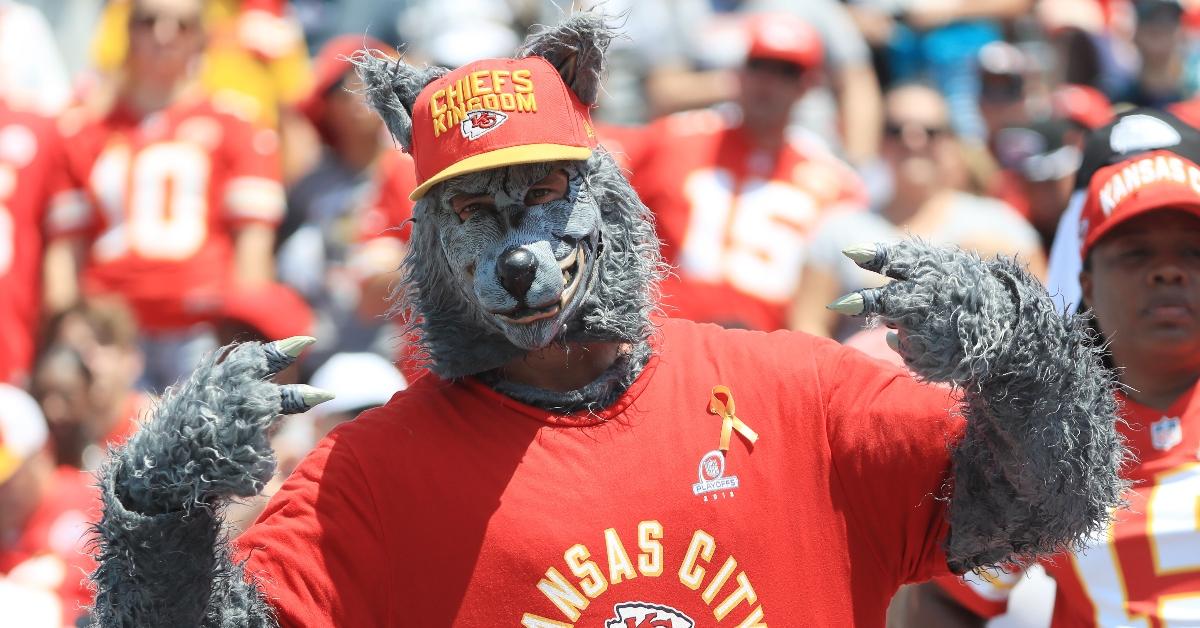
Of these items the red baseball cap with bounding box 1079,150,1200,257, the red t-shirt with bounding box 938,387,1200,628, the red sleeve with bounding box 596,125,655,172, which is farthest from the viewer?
the red sleeve with bounding box 596,125,655,172

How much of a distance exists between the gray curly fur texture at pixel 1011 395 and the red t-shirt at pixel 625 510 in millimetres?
117

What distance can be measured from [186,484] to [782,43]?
406 cm

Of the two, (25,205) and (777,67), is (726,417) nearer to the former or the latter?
(777,67)

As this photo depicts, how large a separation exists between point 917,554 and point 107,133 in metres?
4.81

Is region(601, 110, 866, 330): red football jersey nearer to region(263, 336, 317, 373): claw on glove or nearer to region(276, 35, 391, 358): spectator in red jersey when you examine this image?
region(276, 35, 391, 358): spectator in red jersey

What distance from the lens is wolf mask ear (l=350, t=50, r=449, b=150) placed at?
2.93 metres

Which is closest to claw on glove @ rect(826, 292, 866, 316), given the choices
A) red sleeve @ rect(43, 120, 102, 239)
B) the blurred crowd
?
the blurred crowd

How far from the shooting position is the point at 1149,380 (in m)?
3.44

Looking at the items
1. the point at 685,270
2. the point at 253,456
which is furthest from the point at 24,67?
the point at 253,456

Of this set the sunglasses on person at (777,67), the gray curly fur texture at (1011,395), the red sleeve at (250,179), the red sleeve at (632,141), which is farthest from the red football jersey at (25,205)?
the gray curly fur texture at (1011,395)

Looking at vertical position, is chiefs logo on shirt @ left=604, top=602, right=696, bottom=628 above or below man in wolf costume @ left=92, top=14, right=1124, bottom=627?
below

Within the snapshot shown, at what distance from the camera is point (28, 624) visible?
15.4ft

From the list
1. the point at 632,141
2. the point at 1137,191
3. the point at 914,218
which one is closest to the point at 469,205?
the point at 1137,191

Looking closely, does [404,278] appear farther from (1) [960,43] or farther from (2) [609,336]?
(1) [960,43]
